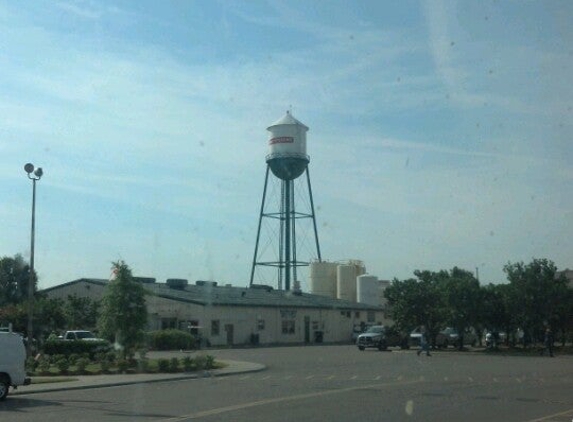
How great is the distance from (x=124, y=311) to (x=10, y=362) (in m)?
15.8

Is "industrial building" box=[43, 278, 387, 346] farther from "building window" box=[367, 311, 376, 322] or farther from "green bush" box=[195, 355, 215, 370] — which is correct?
"green bush" box=[195, 355, 215, 370]

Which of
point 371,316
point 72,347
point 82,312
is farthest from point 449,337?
point 72,347

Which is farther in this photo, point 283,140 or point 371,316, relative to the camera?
point 371,316

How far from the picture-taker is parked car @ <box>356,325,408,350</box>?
186ft

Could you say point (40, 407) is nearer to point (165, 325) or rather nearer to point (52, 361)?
point (52, 361)

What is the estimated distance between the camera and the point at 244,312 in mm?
70188

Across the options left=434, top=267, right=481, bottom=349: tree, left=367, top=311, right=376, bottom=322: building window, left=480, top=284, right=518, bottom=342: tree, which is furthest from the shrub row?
left=367, top=311, right=376, bottom=322: building window

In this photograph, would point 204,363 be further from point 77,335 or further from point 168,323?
point 168,323

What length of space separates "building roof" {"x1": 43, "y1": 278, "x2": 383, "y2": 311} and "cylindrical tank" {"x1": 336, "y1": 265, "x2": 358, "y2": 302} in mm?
6515

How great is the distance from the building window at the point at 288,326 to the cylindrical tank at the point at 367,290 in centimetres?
1733

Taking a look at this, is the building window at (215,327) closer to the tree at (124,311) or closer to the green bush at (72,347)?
the green bush at (72,347)

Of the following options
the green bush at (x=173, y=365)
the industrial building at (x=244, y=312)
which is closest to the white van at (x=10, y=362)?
the green bush at (x=173, y=365)

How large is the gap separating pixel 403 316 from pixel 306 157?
825 inches

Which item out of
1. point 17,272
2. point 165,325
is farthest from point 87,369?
point 17,272
